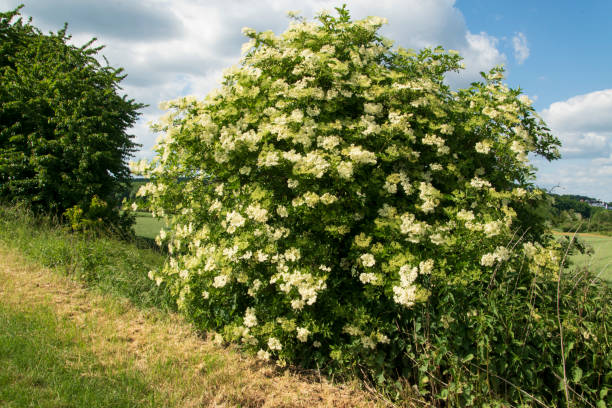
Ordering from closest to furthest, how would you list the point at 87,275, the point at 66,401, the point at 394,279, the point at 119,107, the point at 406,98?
the point at 66,401 < the point at 394,279 < the point at 406,98 < the point at 87,275 < the point at 119,107

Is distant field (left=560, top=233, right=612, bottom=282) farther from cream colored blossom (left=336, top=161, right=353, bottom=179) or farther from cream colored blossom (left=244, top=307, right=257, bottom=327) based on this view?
cream colored blossom (left=244, top=307, right=257, bottom=327)

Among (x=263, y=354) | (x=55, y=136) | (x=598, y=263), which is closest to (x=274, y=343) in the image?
(x=263, y=354)

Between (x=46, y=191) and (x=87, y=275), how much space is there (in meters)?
4.70

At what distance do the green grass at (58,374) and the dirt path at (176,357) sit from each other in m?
0.15

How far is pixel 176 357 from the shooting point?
3990mm

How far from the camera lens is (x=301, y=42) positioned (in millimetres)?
4461

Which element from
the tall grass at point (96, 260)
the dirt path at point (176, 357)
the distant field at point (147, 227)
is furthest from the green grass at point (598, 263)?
the distant field at point (147, 227)

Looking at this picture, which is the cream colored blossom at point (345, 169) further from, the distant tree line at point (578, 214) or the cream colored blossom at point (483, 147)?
the distant tree line at point (578, 214)

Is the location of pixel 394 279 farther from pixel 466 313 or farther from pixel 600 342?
pixel 600 342

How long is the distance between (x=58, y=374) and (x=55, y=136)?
8311mm

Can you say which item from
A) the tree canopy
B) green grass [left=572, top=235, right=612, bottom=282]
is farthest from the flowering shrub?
the tree canopy

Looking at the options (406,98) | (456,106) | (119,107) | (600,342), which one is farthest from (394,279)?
(119,107)

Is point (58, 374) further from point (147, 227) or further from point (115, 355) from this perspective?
point (147, 227)

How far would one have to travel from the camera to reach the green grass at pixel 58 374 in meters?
→ 3.14
